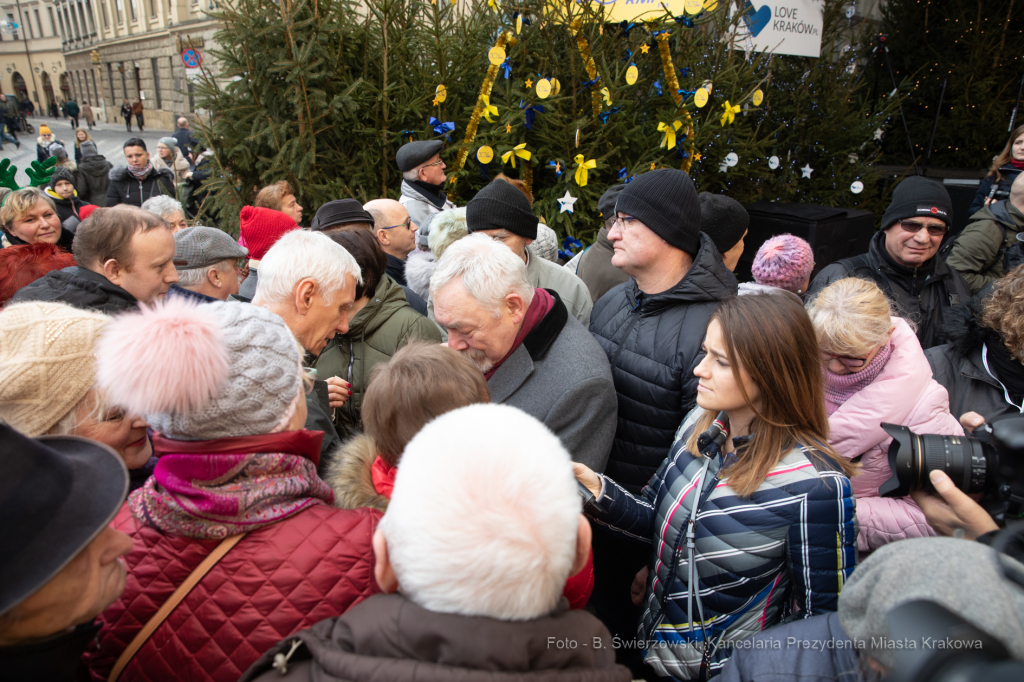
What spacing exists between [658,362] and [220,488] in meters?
1.52

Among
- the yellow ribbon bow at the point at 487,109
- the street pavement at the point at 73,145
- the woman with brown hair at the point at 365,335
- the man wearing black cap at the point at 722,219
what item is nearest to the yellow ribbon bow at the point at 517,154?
the yellow ribbon bow at the point at 487,109

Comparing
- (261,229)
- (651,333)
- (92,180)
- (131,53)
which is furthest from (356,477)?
(131,53)

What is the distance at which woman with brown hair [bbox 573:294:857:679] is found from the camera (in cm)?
147

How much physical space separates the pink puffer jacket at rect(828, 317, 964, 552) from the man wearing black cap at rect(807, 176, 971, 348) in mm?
1148

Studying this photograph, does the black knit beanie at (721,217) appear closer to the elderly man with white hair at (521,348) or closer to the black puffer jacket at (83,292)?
the elderly man with white hair at (521,348)

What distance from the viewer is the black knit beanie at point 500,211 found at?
2.91 meters

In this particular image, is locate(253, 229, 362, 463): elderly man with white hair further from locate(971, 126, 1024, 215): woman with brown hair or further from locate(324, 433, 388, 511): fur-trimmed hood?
locate(971, 126, 1024, 215): woman with brown hair

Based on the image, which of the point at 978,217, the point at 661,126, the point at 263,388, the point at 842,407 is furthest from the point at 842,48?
the point at 263,388

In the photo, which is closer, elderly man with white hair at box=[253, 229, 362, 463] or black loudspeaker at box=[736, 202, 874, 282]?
elderly man with white hair at box=[253, 229, 362, 463]

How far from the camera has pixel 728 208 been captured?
3.16 meters

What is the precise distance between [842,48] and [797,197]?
10.4 feet

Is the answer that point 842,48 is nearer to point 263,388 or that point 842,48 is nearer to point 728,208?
point 728,208

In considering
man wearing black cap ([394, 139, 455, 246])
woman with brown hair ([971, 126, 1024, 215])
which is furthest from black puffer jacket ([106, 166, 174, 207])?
woman with brown hair ([971, 126, 1024, 215])

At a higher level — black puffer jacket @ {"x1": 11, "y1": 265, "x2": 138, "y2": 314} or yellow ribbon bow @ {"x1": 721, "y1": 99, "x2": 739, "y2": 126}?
yellow ribbon bow @ {"x1": 721, "y1": 99, "x2": 739, "y2": 126}
